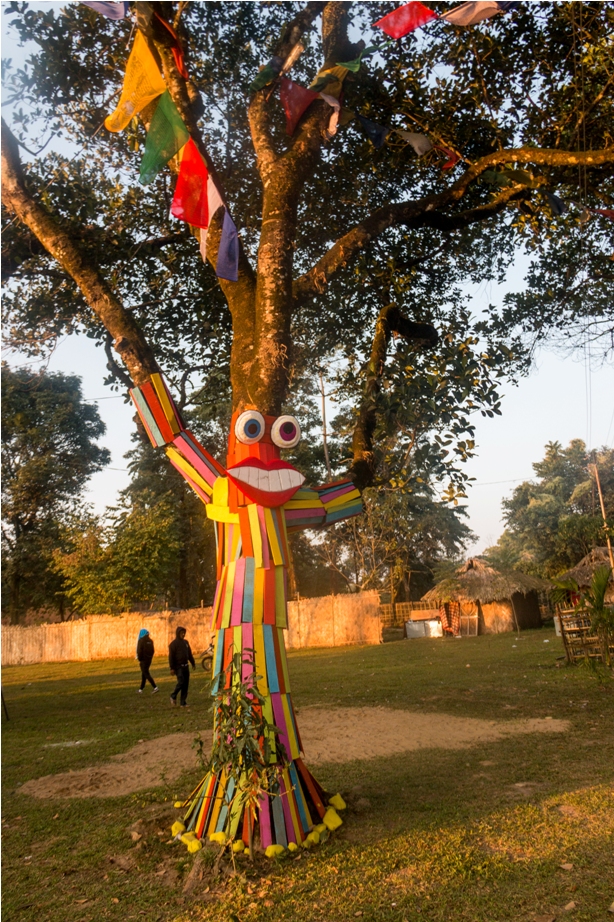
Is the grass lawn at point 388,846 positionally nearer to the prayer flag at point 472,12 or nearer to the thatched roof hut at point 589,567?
the prayer flag at point 472,12

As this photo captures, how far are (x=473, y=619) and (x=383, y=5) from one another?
2441cm

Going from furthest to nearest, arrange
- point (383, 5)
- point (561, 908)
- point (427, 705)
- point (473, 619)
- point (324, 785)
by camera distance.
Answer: point (473, 619), point (427, 705), point (383, 5), point (324, 785), point (561, 908)

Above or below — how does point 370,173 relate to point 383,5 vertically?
below

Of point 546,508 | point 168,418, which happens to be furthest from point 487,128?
point 546,508

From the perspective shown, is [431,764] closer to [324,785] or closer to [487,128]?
[324,785]

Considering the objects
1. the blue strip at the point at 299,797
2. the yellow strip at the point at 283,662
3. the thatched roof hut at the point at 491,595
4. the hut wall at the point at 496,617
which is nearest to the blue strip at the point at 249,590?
the yellow strip at the point at 283,662

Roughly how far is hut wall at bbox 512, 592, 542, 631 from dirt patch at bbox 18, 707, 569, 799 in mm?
20886

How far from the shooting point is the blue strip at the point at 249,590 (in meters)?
4.47

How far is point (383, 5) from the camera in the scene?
25.8ft

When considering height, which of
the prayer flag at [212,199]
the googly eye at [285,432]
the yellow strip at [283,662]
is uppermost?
the prayer flag at [212,199]

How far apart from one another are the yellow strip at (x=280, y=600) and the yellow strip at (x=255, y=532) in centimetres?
16

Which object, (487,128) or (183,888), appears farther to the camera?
(487,128)

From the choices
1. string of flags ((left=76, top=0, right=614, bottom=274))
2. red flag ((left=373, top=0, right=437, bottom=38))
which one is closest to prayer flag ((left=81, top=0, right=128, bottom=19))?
string of flags ((left=76, top=0, right=614, bottom=274))

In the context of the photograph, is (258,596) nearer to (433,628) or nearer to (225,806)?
(225,806)
